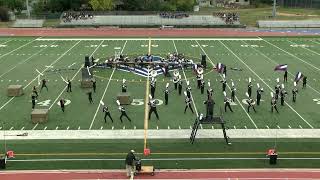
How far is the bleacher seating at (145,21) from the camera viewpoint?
195ft

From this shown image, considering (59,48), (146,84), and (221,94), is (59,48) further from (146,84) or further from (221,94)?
(221,94)

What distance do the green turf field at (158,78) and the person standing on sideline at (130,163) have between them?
4755 millimetres

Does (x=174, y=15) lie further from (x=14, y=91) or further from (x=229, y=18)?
(x=14, y=91)

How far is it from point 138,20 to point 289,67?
109 ft

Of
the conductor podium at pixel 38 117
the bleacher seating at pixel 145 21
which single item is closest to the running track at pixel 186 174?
the conductor podium at pixel 38 117

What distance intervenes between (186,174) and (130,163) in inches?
66.5

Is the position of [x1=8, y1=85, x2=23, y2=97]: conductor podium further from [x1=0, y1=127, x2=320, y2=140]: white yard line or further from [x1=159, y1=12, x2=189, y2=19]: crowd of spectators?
[x1=159, y1=12, x2=189, y2=19]: crowd of spectators

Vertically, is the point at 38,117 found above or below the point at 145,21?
below

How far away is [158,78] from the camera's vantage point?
90.0 ft

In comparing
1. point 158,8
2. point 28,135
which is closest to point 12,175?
point 28,135

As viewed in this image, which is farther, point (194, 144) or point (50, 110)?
point (50, 110)

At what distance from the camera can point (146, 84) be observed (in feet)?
84.7

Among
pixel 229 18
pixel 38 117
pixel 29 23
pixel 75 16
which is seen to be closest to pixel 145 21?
pixel 75 16

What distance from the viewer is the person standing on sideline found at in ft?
44.2
